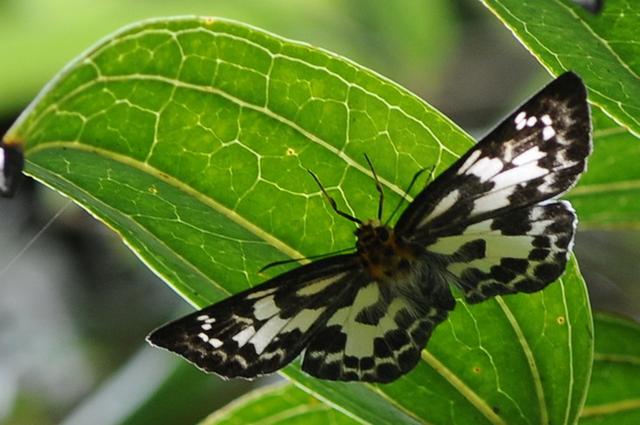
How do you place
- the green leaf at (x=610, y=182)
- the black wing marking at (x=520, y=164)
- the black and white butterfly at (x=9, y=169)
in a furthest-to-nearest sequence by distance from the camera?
the green leaf at (x=610, y=182)
the black wing marking at (x=520, y=164)
the black and white butterfly at (x=9, y=169)

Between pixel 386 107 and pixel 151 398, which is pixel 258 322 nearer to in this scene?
pixel 386 107

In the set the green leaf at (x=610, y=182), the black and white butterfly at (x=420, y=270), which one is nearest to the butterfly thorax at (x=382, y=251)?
the black and white butterfly at (x=420, y=270)

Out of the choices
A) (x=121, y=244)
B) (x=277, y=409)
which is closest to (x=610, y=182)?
(x=277, y=409)

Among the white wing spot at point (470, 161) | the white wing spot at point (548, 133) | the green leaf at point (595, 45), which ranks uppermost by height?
the green leaf at point (595, 45)

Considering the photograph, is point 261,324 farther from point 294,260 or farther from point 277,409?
point 277,409

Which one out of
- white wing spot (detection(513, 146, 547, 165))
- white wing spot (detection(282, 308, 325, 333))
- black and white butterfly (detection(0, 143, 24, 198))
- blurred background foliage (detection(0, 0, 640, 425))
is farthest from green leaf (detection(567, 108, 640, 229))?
blurred background foliage (detection(0, 0, 640, 425))

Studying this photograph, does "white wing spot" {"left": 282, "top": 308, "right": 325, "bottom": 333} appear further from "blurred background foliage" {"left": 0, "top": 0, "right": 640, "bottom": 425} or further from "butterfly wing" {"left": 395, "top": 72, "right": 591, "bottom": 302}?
"blurred background foliage" {"left": 0, "top": 0, "right": 640, "bottom": 425}

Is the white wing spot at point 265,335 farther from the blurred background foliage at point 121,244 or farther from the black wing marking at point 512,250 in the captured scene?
the blurred background foliage at point 121,244
